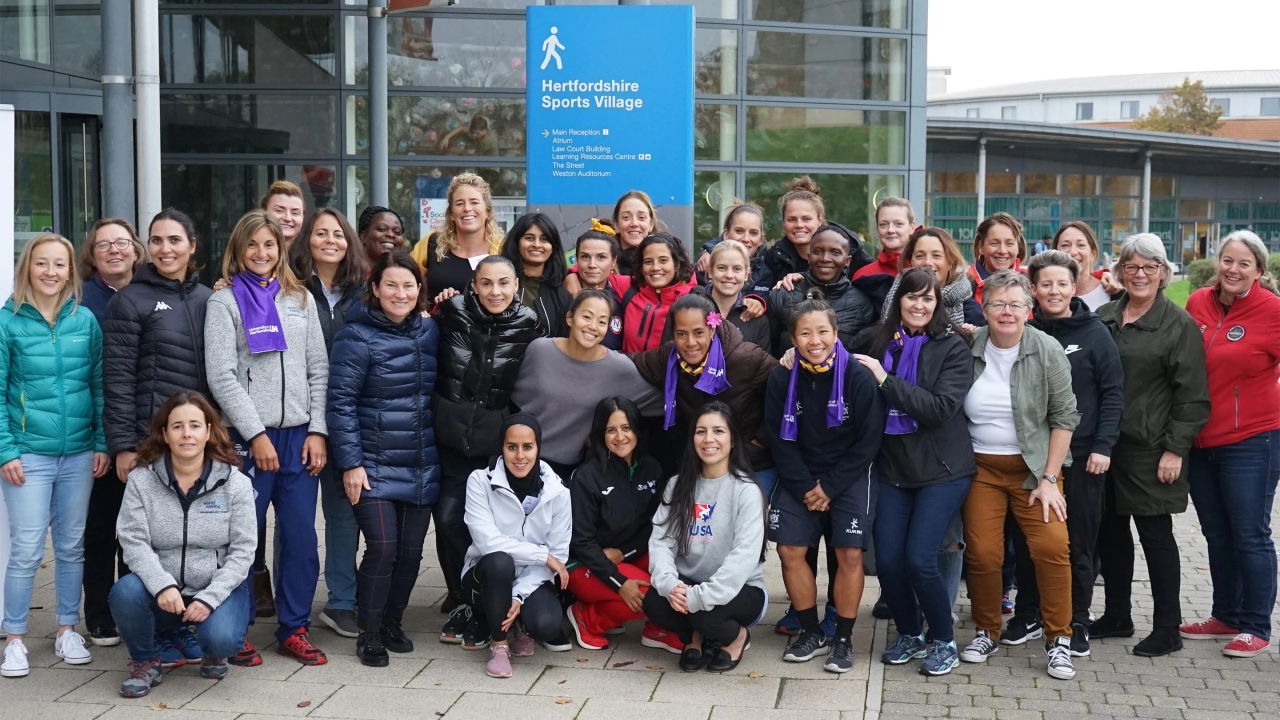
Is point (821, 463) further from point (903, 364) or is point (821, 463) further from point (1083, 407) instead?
point (1083, 407)

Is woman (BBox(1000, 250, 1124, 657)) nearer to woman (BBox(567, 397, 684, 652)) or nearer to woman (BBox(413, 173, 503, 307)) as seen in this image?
woman (BBox(567, 397, 684, 652))

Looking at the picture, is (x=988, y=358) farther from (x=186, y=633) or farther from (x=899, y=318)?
(x=186, y=633)

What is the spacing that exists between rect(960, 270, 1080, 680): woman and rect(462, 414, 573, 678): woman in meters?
1.88

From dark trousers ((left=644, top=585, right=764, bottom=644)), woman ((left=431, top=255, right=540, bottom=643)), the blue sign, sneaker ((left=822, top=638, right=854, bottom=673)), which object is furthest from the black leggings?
the blue sign

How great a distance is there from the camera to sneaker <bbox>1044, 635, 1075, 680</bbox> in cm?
544

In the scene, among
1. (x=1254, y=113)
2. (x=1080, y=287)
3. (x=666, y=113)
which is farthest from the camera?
(x=1254, y=113)

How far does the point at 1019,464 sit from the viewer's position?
18.3ft

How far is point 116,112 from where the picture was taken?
366 inches

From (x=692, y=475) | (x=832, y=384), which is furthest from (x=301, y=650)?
(x=832, y=384)

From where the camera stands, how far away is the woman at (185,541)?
5.16 meters

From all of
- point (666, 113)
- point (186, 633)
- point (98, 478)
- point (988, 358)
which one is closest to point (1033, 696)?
point (988, 358)

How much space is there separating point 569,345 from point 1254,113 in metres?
89.2

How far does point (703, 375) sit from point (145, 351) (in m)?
2.46

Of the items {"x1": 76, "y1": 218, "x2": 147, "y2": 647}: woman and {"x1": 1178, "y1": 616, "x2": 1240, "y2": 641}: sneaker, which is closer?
{"x1": 76, "y1": 218, "x2": 147, "y2": 647}: woman
